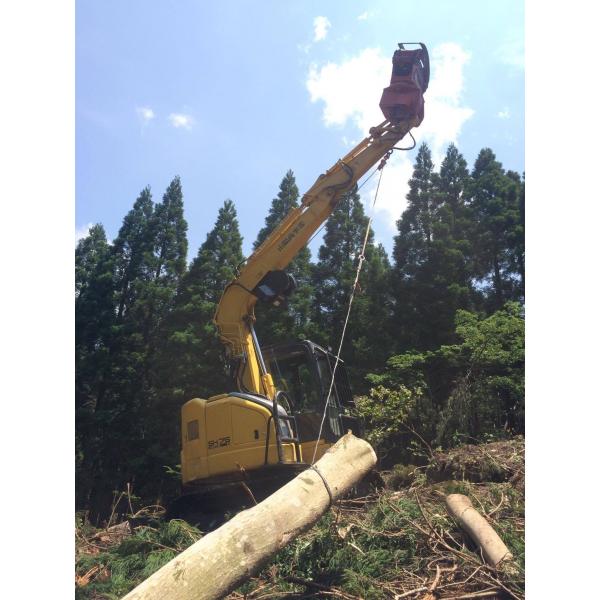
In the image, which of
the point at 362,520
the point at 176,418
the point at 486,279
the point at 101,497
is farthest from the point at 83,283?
the point at 486,279

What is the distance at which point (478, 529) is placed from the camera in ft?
12.5

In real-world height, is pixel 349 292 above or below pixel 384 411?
above

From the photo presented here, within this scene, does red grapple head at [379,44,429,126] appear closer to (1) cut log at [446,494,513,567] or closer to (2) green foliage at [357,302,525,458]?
(1) cut log at [446,494,513,567]

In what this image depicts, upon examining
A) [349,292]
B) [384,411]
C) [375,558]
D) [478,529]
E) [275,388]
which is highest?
[349,292]

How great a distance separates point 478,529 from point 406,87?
4417mm

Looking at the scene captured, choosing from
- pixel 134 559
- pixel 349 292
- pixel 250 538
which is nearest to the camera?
pixel 250 538

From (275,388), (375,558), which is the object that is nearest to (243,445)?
(275,388)

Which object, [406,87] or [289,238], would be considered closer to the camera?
[406,87]

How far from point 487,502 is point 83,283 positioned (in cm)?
896

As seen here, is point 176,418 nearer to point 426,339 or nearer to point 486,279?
point 426,339

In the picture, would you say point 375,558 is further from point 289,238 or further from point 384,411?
point 384,411

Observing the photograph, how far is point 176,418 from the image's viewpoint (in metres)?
17.3

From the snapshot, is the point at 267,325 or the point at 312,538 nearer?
the point at 312,538
